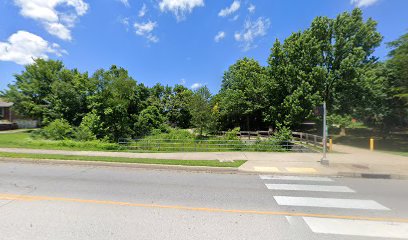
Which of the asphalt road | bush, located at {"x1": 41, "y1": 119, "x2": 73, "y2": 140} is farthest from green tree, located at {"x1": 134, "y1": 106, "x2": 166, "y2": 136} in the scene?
the asphalt road

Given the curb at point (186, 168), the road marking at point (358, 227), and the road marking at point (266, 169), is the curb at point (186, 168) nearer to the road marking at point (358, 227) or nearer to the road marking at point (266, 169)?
the road marking at point (266, 169)

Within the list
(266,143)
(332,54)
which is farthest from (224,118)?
(266,143)

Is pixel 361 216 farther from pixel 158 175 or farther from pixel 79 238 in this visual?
pixel 158 175

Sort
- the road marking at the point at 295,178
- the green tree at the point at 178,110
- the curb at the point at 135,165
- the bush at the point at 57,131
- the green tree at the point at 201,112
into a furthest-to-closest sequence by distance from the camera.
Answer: the green tree at the point at 178,110
the green tree at the point at 201,112
the bush at the point at 57,131
the curb at the point at 135,165
the road marking at the point at 295,178

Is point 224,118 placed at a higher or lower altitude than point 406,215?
higher

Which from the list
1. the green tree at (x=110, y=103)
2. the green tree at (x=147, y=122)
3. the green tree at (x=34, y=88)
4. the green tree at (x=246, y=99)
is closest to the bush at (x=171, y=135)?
the green tree at (x=147, y=122)

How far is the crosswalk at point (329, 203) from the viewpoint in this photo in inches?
167

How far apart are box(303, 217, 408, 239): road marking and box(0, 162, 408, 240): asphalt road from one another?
17 millimetres

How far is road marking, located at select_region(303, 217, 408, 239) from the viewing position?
162 inches

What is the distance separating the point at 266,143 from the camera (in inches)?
681

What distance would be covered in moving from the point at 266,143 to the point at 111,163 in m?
11.1

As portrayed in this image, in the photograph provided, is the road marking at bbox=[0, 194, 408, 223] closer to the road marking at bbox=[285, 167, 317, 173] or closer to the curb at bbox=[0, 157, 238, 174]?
the curb at bbox=[0, 157, 238, 174]

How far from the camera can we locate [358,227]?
14.4ft

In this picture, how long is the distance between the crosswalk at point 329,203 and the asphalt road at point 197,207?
2 centimetres
